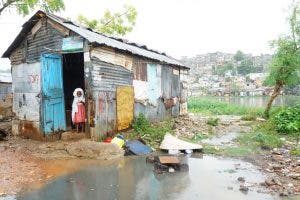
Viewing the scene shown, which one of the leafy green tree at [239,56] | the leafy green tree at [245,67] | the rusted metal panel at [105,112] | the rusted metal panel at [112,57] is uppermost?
the leafy green tree at [239,56]

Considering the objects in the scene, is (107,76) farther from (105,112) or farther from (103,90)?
(105,112)

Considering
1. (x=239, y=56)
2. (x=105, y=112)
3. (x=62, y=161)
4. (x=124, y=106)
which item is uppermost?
(x=239, y=56)

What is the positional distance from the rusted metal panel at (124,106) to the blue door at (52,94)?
78.6 inches

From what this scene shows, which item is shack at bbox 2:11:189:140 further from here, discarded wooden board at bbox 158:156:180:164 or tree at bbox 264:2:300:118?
tree at bbox 264:2:300:118

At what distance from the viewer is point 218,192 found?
612 centimetres

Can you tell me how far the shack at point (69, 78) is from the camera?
10.2m

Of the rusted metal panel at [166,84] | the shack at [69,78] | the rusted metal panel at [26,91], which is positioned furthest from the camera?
the rusted metal panel at [166,84]

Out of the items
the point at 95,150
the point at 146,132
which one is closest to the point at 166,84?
the point at 146,132

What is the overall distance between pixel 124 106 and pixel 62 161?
353 centimetres

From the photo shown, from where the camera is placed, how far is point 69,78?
13414mm

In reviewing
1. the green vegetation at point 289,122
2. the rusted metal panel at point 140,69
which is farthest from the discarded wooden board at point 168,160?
the green vegetation at point 289,122

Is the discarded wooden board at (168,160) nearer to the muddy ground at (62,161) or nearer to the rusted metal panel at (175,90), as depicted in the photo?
the muddy ground at (62,161)

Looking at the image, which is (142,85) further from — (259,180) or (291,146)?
(259,180)

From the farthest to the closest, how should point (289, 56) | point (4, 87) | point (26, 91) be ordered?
point (4, 87) < point (289, 56) < point (26, 91)
